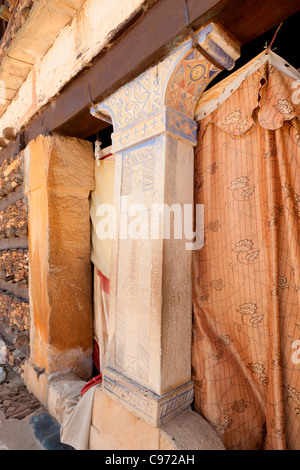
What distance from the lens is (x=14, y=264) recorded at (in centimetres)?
321

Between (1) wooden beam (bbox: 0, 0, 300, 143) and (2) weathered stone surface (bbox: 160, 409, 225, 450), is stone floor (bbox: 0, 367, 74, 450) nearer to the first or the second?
(2) weathered stone surface (bbox: 160, 409, 225, 450)

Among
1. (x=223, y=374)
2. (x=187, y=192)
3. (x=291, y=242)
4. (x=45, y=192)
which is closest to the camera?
(x=291, y=242)

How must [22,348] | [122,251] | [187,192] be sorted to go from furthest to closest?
1. [22,348]
2. [122,251]
3. [187,192]

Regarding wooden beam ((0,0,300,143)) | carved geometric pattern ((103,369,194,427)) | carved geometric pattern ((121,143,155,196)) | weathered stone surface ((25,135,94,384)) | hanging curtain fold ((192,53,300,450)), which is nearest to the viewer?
wooden beam ((0,0,300,143))

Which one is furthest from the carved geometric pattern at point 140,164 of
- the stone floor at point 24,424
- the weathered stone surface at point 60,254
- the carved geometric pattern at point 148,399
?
the stone floor at point 24,424

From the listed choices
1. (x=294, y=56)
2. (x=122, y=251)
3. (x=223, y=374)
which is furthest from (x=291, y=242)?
(x=294, y=56)

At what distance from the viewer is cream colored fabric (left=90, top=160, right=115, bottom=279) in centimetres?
251

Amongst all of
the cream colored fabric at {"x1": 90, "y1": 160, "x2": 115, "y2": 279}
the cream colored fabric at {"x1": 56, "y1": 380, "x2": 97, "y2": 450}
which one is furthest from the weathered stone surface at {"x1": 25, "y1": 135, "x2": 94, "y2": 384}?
the cream colored fabric at {"x1": 56, "y1": 380, "x2": 97, "y2": 450}

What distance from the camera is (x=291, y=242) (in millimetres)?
1293

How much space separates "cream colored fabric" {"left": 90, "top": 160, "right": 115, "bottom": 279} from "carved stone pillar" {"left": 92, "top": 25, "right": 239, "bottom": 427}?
0.76 m

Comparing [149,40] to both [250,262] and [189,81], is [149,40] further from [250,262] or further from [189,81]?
[250,262]

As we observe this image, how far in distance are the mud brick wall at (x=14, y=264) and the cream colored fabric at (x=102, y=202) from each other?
814 mm
